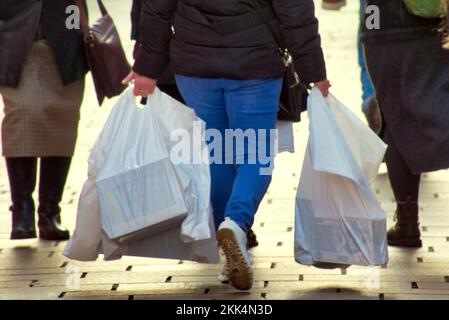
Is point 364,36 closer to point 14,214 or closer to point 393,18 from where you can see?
point 393,18

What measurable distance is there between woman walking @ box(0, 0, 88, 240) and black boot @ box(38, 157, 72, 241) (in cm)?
2

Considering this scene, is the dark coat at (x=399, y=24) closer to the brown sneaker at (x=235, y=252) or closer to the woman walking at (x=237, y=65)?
the woman walking at (x=237, y=65)

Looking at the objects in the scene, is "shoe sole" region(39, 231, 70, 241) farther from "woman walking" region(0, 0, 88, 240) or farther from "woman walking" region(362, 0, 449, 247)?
"woman walking" region(362, 0, 449, 247)

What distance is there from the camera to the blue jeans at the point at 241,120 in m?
5.83

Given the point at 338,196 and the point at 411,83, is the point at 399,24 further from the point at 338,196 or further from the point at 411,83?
the point at 338,196

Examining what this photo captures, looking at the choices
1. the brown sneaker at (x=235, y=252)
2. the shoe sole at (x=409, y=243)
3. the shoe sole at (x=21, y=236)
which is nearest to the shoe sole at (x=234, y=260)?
the brown sneaker at (x=235, y=252)

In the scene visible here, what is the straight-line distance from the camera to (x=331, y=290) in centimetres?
586

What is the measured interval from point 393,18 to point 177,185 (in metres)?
1.38

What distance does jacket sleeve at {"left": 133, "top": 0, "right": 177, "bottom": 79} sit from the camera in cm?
595

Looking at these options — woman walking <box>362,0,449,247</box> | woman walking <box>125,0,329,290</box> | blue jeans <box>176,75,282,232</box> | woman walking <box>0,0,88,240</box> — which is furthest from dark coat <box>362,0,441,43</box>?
woman walking <box>0,0,88,240</box>

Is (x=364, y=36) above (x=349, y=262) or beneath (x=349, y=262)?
above
